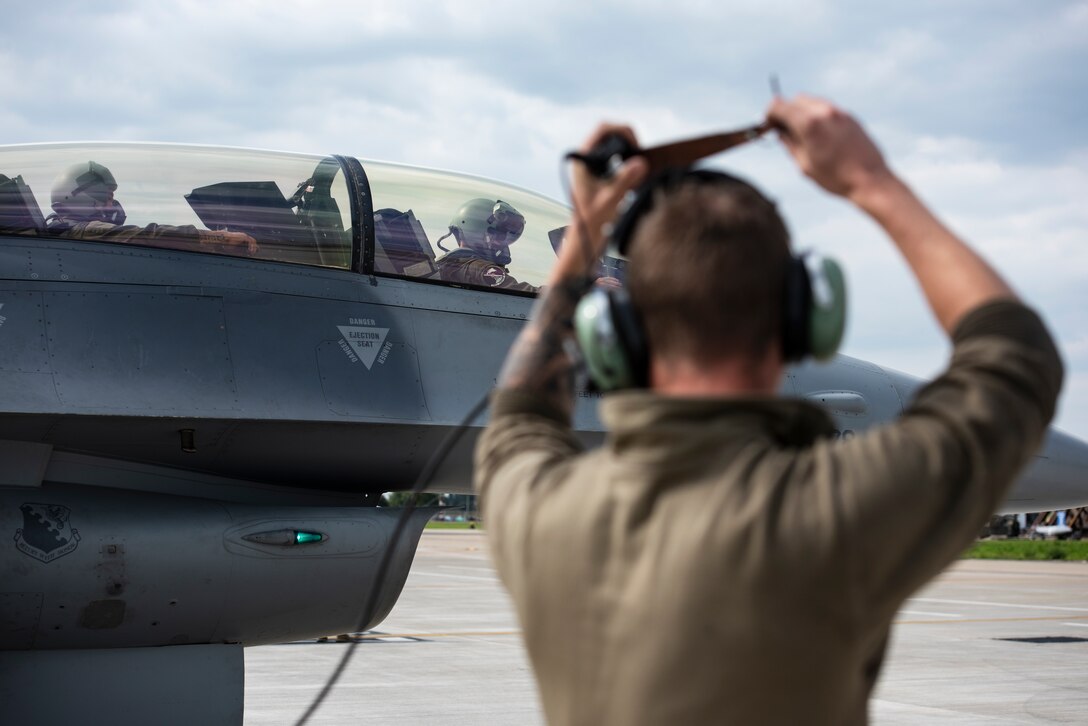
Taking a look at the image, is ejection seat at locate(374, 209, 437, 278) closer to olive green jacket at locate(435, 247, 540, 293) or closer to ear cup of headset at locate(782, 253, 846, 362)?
olive green jacket at locate(435, 247, 540, 293)

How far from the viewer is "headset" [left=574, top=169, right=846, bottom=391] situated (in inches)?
60.7

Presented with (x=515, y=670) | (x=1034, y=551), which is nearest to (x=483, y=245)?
(x=515, y=670)

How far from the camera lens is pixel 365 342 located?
631cm

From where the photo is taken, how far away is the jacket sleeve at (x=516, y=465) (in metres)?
1.60

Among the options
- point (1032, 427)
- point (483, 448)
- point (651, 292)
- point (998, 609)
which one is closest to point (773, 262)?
point (651, 292)

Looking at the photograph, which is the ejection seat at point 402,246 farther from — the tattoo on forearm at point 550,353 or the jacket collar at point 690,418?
the jacket collar at point 690,418

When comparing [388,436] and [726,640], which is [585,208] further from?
[388,436]

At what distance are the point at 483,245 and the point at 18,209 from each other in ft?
8.32

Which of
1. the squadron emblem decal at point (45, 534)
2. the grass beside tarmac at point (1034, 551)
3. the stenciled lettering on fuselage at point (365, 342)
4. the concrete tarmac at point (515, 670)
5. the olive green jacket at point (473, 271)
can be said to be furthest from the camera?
the grass beside tarmac at point (1034, 551)

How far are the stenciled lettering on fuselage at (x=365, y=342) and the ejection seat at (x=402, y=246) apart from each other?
426 mm

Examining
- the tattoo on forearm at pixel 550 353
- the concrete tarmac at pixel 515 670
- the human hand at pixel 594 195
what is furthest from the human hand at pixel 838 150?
the concrete tarmac at pixel 515 670

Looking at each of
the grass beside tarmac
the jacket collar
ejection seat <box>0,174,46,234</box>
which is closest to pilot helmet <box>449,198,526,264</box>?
ejection seat <box>0,174,46,234</box>

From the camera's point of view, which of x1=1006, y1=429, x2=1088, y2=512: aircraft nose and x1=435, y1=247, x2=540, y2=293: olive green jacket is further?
x1=1006, y1=429, x2=1088, y2=512: aircraft nose

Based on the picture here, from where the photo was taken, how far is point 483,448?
1808 millimetres
